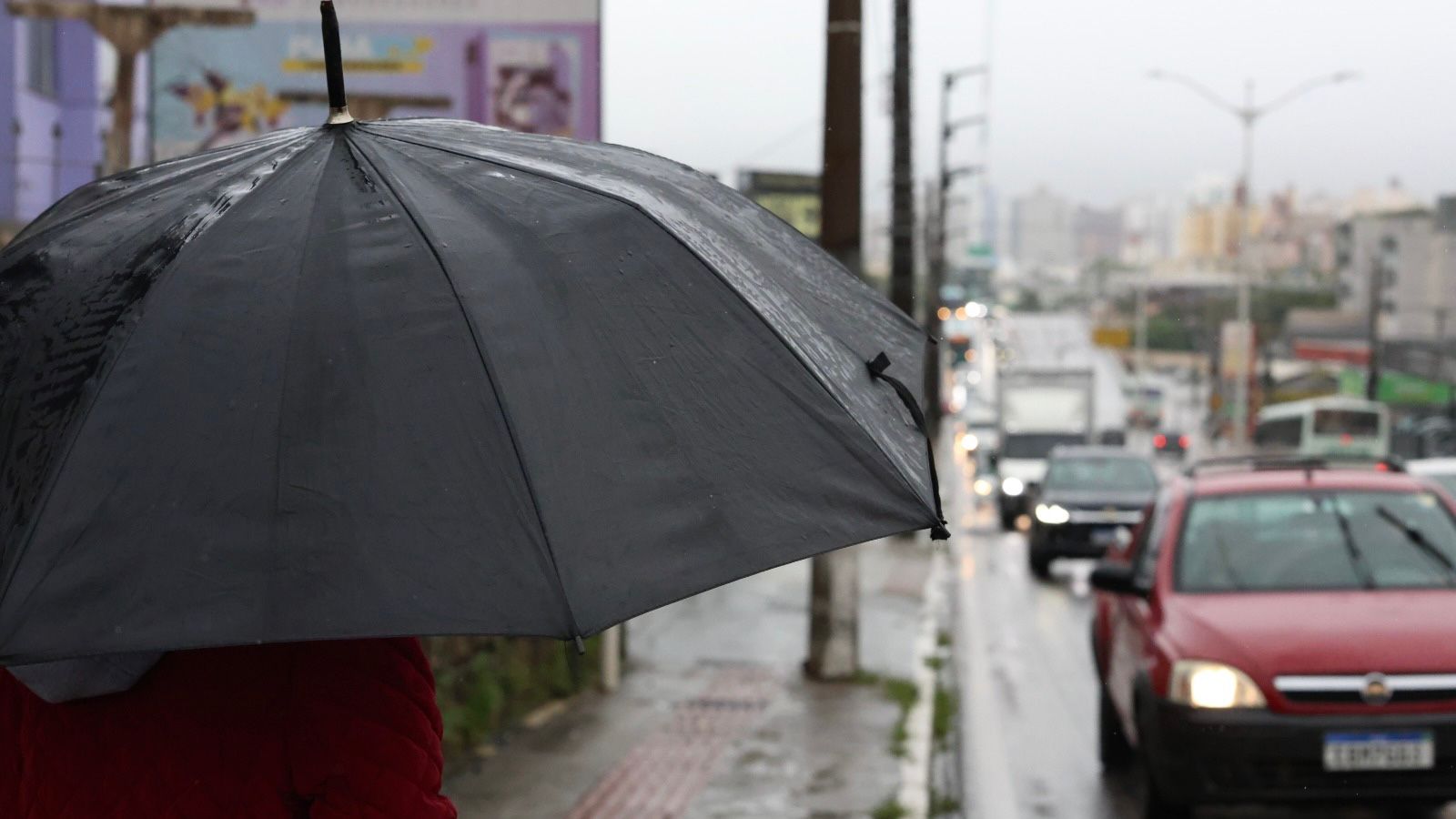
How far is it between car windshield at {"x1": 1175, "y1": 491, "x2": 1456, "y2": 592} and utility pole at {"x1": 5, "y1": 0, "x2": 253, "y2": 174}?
9158 mm

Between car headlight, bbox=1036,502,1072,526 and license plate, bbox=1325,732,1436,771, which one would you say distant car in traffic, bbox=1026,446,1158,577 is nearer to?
car headlight, bbox=1036,502,1072,526

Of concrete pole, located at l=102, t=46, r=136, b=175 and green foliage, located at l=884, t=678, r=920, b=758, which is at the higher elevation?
concrete pole, located at l=102, t=46, r=136, b=175

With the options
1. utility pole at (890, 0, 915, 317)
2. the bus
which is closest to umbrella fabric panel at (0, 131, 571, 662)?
utility pole at (890, 0, 915, 317)

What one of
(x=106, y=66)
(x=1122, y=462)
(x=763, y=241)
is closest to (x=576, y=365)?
(x=763, y=241)

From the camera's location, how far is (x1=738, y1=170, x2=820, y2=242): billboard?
4381cm

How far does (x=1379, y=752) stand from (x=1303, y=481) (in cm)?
180

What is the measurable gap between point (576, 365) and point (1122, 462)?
22456mm

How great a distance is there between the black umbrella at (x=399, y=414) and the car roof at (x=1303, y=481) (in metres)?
5.91

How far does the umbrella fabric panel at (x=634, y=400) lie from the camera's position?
241cm

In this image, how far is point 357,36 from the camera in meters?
15.3

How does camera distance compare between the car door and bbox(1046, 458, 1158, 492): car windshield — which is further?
bbox(1046, 458, 1158, 492): car windshield

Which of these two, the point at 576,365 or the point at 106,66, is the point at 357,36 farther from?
the point at 576,365

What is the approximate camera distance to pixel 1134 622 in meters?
8.31

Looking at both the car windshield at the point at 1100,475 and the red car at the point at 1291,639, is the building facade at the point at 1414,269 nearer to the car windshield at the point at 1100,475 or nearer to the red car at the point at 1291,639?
the car windshield at the point at 1100,475
